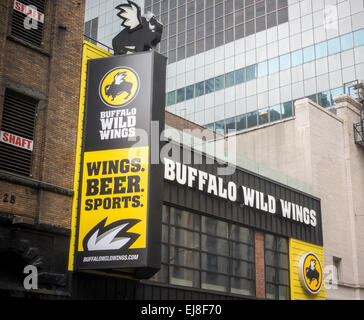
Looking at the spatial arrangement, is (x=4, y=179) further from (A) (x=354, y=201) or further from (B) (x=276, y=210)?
(A) (x=354, y=201)

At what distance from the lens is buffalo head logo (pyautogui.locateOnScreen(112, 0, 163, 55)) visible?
2161 cm

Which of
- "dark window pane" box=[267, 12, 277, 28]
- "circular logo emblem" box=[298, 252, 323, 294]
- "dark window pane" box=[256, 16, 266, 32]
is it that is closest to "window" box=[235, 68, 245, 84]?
"dark window pane" box=[256, 16, 266, 32]

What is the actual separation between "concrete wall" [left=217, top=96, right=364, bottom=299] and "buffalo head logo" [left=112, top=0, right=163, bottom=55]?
13366 millimetres

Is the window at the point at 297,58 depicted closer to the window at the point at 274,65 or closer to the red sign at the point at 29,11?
the window at the point at 274,65

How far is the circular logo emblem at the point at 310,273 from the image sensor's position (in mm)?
28203

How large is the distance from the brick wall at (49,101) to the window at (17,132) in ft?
0.71

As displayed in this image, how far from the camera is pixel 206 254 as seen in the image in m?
24.1

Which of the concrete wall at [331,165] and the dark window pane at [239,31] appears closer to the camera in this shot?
the concrete wall at [331,165]

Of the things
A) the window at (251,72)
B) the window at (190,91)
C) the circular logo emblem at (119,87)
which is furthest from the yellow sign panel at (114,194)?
the window at (190,91)

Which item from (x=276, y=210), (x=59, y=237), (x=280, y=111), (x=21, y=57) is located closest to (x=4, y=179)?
(x=59, y=237)

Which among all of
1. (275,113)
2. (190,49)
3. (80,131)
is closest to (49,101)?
(80,131)

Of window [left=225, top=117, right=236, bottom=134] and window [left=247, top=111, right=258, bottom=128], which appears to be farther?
Result: window [left=225, top=117, right=236, bottom=134]

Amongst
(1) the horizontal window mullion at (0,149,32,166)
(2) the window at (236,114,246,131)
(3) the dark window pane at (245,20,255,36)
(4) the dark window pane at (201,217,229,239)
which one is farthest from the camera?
(3) the dark window pane at (245,20,255,36)

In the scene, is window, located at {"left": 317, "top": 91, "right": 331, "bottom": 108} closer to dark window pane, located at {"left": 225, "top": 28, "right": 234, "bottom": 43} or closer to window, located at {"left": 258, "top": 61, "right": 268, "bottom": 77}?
window, located at {"left": 258, "top": 61, "right": 268, "bottom": 77}
